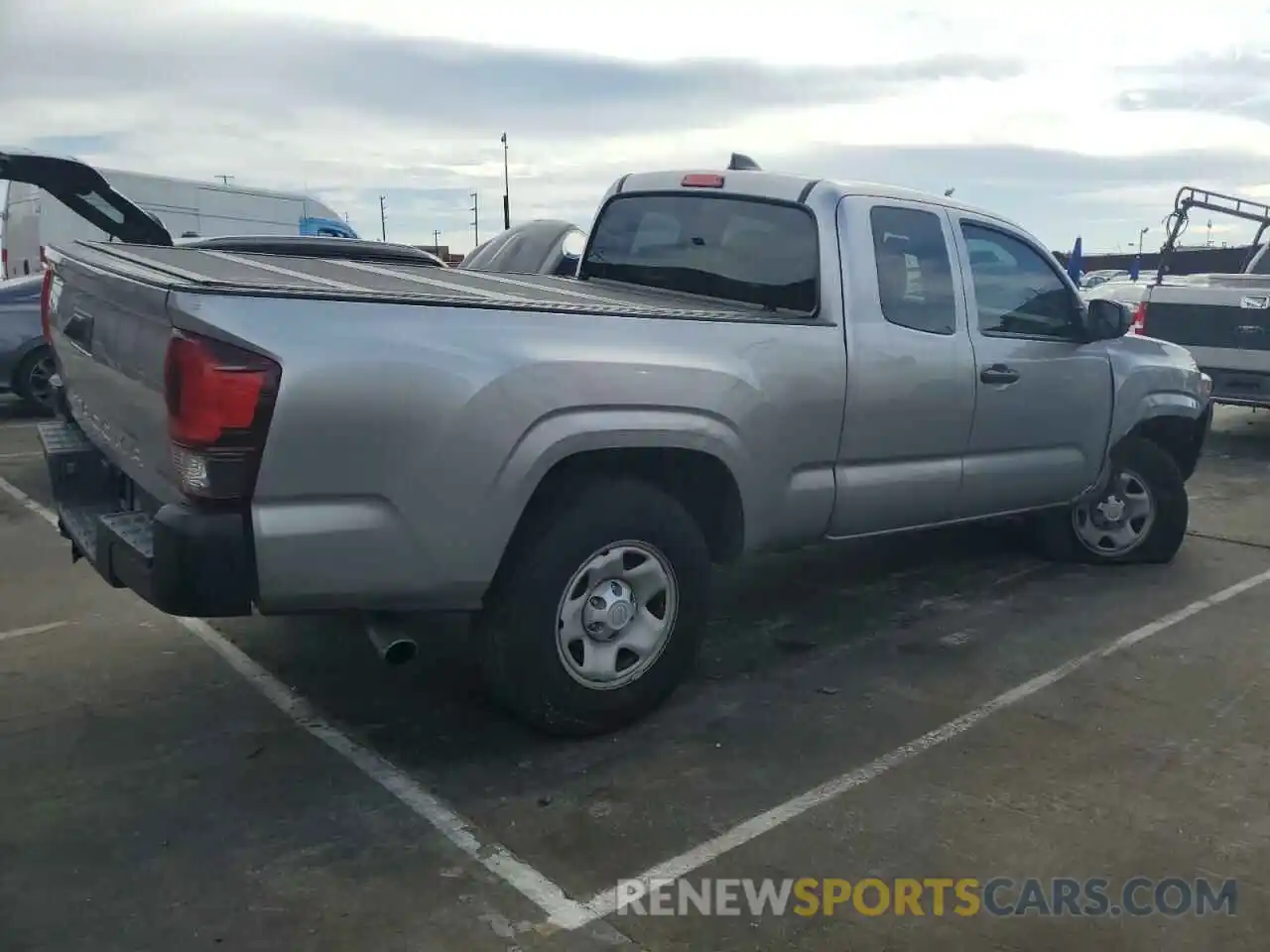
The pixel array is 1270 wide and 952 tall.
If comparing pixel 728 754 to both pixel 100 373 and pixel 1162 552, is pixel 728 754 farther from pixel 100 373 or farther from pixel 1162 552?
pixel 1162 552

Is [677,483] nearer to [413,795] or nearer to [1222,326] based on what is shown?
[413,795]

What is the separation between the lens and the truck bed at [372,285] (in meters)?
3.02

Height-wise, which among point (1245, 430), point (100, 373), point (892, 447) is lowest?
point (1245, 430)

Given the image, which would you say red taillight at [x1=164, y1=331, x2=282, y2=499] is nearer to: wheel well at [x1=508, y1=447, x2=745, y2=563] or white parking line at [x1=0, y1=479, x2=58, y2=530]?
wheel well at [x1=508, y1=447, x2=745, y2=563]

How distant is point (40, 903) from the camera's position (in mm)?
2762

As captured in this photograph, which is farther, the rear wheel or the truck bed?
the rear wheel

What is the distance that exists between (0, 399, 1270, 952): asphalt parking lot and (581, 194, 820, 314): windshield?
A: 4.89 feet

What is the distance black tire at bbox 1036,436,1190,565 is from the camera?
5.87 m

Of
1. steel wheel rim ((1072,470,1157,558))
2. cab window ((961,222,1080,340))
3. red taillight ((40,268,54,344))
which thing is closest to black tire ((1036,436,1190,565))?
steel wheel rim ((1072,470,1157,558))

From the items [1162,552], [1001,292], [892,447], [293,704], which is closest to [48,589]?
[293,704]

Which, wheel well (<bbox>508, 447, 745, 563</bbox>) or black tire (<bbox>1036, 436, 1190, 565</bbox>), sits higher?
wheel well (<bbox>508, 447, 745, 563</bbox>)

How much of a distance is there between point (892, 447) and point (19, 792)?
3265 millimetres

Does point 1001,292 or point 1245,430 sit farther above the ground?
point 1001,292

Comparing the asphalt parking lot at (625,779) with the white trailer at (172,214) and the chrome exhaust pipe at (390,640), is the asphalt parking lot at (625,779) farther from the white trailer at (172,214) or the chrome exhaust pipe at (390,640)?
the white trailer at (172,214)
